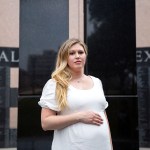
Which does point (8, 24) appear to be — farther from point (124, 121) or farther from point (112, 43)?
point (124, 121)

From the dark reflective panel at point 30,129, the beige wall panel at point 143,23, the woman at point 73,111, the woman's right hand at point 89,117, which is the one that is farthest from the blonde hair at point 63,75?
the beige wall panel at point 143,23

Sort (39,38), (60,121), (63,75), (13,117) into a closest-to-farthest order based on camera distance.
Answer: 1. (60,121)
2. (63,75)
3. (13,117)
4. (39,38)

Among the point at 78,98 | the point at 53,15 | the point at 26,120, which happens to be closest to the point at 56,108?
the point at 78,98

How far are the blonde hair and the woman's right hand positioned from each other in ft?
0.42

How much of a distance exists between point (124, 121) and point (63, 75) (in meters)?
2.52

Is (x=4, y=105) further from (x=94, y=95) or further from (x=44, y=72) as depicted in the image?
(x=94, y=95)

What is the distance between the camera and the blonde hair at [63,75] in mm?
2152

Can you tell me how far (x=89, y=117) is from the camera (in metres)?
2.14

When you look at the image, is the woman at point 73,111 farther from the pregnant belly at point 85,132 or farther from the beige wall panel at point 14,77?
the beige wall panel at point 14,77

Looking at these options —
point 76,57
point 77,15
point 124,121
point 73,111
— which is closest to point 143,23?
point 77,15

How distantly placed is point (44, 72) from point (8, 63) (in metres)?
0.52

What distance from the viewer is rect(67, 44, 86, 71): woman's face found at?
7.47ft

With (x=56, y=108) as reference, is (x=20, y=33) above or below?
above

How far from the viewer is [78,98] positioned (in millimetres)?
2160
